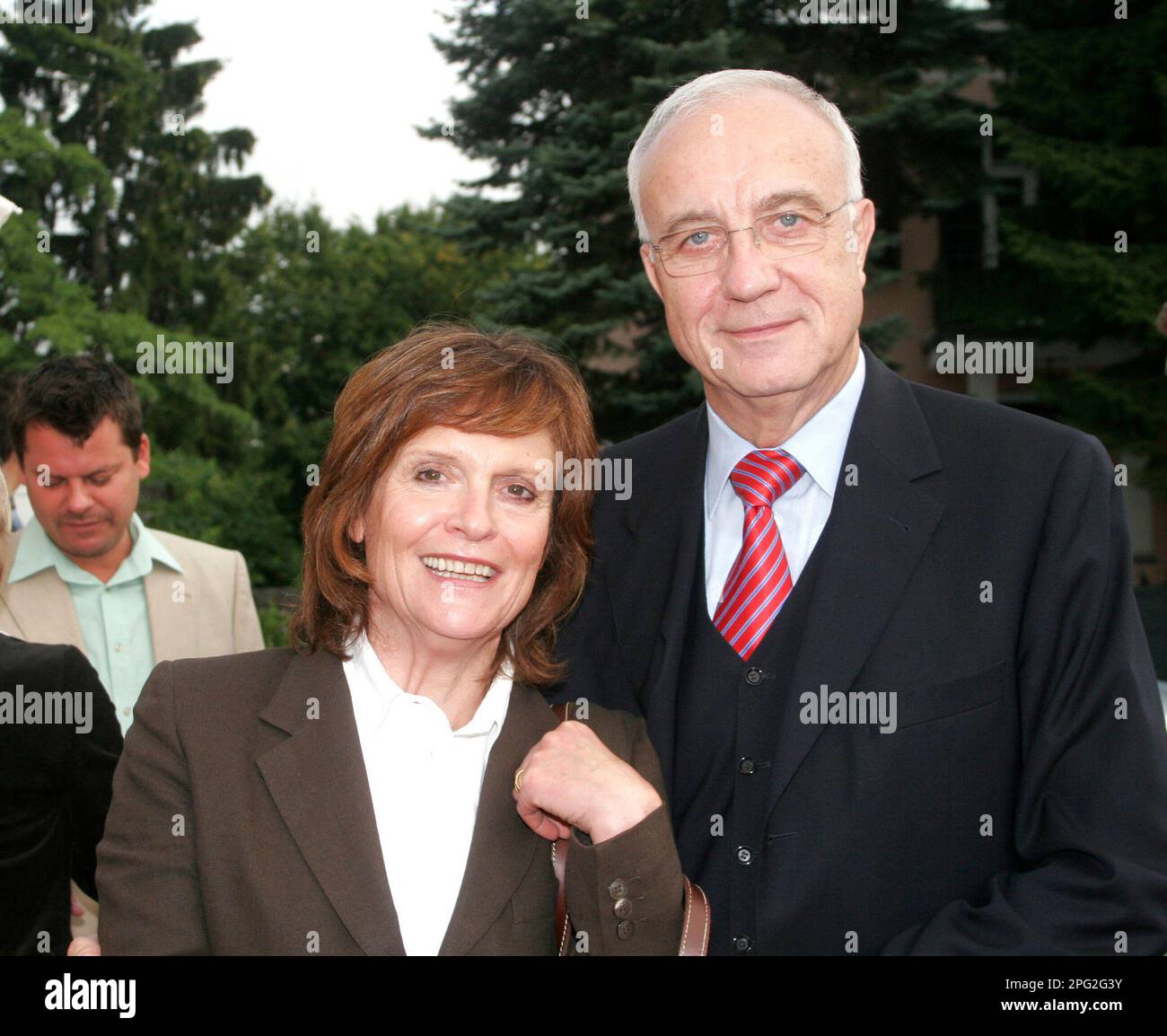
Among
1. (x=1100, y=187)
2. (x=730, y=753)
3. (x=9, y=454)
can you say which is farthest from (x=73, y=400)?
(x=1100, y=187)

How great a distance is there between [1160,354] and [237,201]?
16686 millimetres

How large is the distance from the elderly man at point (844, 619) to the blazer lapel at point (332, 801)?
679 millimetres

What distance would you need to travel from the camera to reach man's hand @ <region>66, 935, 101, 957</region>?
2.50 m

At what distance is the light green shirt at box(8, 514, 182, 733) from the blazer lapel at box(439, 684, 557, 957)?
8.34 ft

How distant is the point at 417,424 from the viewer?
9.03 feet

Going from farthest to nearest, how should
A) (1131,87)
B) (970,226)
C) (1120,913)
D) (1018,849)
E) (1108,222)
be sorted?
1. (970,226)
2. (1108,222)
3. (1131,87)
4. (1018,849)
5. (1120,913)

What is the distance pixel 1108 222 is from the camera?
21.2 meters

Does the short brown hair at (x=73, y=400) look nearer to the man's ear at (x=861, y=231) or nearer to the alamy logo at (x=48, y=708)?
the alamy logo at (x=48, y=708)

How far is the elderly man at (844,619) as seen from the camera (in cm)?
256

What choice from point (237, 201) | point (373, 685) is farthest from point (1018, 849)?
point (237, 201)

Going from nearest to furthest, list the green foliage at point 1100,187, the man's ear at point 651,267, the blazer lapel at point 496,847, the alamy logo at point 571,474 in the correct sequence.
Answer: the blazer lapel at point 496,847
the alamy logo at point 571,474
the man's ear at point 651,267
the green foliage at point 1100,187
